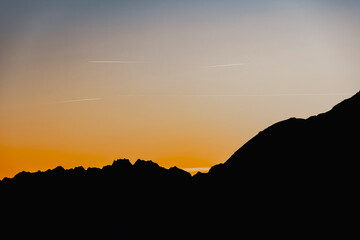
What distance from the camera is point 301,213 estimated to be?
4291cm

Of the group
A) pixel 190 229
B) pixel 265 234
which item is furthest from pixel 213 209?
pixel 265 234

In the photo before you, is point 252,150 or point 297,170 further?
point 252,150

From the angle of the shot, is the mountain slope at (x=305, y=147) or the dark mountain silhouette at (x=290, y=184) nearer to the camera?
the dark mountain silhouette at (x=290, y=184)

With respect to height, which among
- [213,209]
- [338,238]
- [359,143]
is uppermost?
[359,143]

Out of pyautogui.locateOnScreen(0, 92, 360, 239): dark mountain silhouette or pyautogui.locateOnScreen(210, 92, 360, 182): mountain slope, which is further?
pyautogui.locateOnScreen(210, 92, 360, 182): mountain slope

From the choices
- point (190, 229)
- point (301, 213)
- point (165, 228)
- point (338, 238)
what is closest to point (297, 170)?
point (301, 213)

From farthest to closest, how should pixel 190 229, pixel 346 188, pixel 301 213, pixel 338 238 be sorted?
pixel 190 229
pixel 301 213
pixel 346 188
pixel 338 238

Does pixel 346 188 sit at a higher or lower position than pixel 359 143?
lower

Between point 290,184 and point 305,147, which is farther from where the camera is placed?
point 305,147

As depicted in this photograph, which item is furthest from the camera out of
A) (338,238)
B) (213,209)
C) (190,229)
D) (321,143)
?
(190,229)

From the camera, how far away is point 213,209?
180 feet

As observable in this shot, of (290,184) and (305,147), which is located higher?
(305,147)

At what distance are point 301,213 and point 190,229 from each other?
20955 mm

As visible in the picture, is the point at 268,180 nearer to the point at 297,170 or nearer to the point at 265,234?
the point at 297,170
